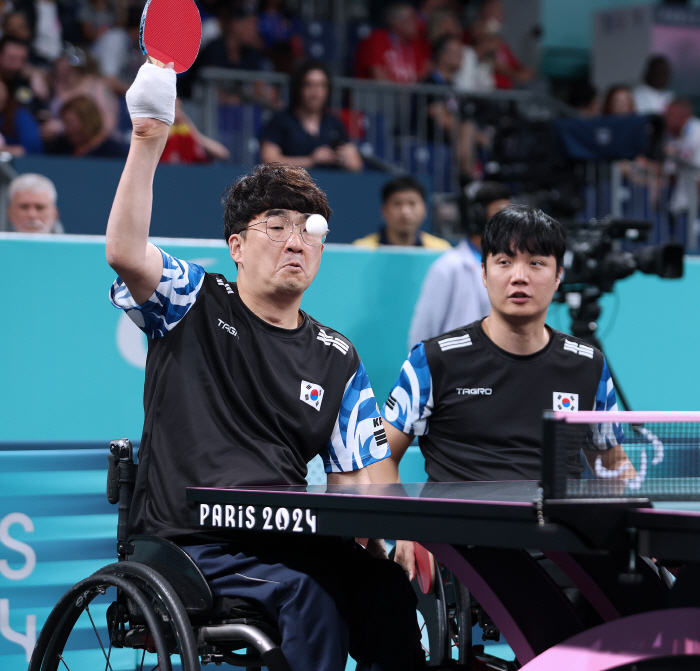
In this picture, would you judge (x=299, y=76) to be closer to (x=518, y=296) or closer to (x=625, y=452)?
(x=518, y=296)

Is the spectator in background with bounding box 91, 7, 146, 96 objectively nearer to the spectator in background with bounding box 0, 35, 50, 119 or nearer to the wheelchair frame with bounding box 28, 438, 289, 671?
the spectator in background with bounding box 0, 35, 50, 119

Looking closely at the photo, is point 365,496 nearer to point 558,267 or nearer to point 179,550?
point 179,550

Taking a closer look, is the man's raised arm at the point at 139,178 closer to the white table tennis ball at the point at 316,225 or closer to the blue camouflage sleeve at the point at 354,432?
the white table tennis ball at the point at 316,225

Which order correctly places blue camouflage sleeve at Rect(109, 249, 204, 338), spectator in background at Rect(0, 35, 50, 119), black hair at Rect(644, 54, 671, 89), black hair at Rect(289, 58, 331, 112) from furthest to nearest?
black hair at Rect(644, 54, 671, 89) < spectator in background at Rect(0, 35, 50, 119) < black hair at Rect(289, 58, 331, 112) < blue camouflage sleeve at Rect(109, 249, 204, 338)

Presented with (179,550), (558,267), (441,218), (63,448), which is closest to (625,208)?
(441,218)

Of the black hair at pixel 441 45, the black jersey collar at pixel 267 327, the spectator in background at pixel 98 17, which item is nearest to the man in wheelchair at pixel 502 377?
the black jersey collar at pixel 267 327

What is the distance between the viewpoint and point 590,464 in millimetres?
1909

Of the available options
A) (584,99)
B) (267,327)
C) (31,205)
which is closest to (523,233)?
(267,327)

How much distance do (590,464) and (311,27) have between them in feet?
31.7

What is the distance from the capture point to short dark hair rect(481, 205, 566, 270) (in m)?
3.27

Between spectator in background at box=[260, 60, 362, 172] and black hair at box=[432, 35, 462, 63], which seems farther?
black hair at box=[432, 35, 462, 63]

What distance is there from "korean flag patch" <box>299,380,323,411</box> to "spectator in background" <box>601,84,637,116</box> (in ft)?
26.3

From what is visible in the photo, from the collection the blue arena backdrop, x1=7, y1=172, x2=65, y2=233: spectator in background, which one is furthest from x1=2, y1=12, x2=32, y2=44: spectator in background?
the blue arena backdrop

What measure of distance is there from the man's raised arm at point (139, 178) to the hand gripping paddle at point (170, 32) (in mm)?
68
